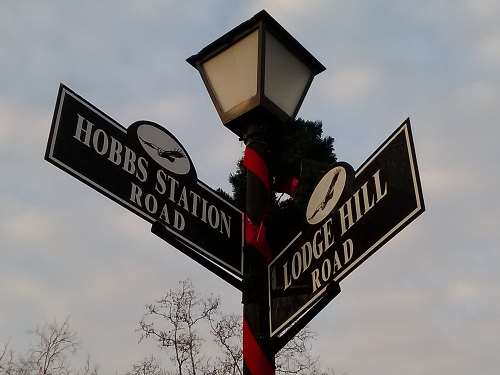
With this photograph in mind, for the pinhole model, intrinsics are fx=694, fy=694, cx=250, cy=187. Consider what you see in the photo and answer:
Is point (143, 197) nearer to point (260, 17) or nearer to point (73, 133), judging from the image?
point (73, 133)

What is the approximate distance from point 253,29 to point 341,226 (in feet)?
4.35

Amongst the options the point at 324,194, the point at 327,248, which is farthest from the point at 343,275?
the point at 324,194

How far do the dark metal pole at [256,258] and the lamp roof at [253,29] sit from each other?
0.50 metres

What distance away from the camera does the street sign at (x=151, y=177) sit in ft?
11.1

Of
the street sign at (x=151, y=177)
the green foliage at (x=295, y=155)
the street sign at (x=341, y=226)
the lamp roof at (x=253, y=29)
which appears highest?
the green foliage at (x=295, y=155)

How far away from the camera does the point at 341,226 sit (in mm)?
3191

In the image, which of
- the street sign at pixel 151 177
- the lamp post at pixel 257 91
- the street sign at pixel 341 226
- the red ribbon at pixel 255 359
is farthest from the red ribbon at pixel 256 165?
the red ribbon at pixel 255 359

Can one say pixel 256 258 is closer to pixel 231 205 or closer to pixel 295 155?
pixel 231 205

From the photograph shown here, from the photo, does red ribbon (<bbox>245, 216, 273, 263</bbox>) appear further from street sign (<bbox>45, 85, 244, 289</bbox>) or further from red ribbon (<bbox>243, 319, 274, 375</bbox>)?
red ribbon (<bbox>243, 319, 274, 375</bbox>)

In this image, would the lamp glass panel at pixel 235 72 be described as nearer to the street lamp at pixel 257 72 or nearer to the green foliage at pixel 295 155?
the street lamp at pixel 257 72

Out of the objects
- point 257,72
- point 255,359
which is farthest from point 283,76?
point 255,359

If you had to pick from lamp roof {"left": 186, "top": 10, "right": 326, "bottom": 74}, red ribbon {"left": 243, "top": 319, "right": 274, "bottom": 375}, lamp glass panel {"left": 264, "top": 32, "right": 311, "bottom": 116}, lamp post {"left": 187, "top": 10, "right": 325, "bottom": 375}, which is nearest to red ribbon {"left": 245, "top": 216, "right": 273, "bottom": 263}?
lamp post {"left": 187, "top": 10, "right": 325, "bottom": 375}

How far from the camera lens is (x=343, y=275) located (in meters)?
3.05

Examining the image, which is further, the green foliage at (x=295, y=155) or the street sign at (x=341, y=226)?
the green foliage at (x=295, y=155)
